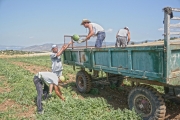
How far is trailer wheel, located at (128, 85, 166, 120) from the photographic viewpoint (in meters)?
4.65

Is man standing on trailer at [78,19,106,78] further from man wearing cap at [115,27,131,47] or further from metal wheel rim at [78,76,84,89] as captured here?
man wearing cap at [115,27,131,47]

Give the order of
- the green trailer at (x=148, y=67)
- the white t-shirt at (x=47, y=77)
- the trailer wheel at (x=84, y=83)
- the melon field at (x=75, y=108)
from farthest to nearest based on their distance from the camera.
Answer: the trailer wheel at (x=84, y=83) < the white t-shirt at (x=47, y=77) < the melon field at (x=75, y=108) < the green trailer at (x=148, y=67)

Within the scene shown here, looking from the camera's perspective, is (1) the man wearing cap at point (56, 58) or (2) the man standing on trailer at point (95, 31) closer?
(1) the man wearing cap at point (56, 58)

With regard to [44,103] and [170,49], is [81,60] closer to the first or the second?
[44,103]

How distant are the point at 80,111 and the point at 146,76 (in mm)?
2134

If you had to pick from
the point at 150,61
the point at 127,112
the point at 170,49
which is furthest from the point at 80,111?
the point at 170,49

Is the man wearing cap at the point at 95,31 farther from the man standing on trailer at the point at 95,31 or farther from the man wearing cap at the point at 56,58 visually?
the man wearing cap at the point at 56,58

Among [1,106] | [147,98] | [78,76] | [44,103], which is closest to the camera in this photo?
[147,98]

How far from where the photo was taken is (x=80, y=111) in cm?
557

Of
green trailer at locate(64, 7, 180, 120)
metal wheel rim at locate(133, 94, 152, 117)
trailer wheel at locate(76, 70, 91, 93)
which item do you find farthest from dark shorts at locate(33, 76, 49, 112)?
metal wheel rim at locate(133, 94, 152, 117)

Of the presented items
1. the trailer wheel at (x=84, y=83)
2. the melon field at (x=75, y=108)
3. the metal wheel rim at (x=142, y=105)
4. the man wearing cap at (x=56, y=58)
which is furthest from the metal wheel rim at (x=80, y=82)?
the metal wheel rim at (x=142, y=105)

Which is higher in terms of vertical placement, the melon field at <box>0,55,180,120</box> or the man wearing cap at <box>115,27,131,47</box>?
the man wearing cap at <box>115,27,131,47</box>

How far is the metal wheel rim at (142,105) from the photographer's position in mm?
5004

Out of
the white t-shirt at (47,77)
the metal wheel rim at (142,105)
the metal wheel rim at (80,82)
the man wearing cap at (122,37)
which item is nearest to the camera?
the metal wheel rim at (142,105)
